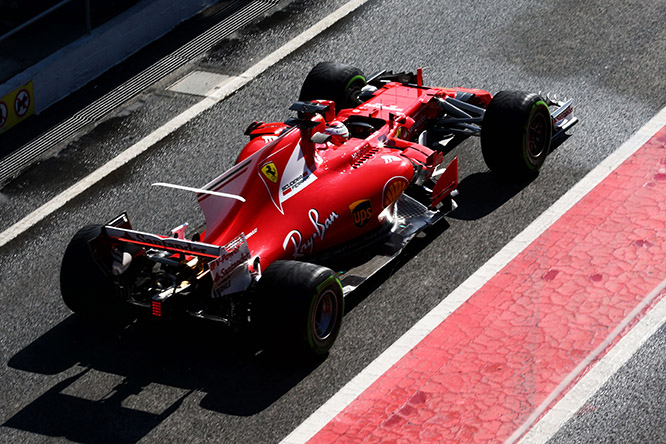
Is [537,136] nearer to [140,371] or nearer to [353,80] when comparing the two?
[353,80]

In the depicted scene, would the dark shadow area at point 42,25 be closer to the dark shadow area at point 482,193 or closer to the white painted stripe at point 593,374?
the dark shadow area at point 482,193

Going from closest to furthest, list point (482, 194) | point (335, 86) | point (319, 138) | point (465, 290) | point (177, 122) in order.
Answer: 1. point (465, 290)
2. point (319, 138)
3. point (482, 194)
4. point (335, 86)
5. point (177, 122)

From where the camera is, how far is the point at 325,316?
10461mm

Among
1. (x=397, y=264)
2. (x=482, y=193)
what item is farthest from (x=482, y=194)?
(x=397, y=264)

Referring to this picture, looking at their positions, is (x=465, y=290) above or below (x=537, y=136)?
below

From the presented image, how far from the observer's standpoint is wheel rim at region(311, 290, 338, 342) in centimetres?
1031

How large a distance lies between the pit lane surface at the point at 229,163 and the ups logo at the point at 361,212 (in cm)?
59

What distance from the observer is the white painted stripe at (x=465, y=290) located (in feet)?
32.4

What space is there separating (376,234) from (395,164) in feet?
2.43

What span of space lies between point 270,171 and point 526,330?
9.02 feet

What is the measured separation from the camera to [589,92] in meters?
14.7

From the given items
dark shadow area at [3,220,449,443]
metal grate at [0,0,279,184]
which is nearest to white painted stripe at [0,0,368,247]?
metal grate at [0,0,279,184]

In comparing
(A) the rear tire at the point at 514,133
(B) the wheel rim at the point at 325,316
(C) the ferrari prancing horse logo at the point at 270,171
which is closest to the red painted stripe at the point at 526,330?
(B) the wheel rim at the point at 325,316

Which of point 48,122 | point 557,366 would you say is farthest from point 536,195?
point 48,122
